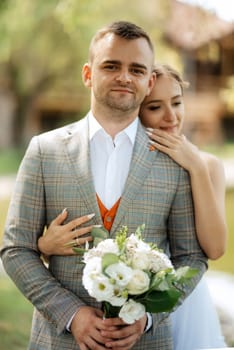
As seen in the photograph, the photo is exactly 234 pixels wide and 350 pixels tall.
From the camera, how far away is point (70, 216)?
2.48 meters

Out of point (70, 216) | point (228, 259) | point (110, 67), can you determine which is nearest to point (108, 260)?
point (70, 216)

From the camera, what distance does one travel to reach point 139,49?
248cm

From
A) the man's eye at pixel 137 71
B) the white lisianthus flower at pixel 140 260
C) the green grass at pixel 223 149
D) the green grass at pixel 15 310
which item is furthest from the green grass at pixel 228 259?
the white lisianthus flower at pixel 140 260

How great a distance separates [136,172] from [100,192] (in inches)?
5.7

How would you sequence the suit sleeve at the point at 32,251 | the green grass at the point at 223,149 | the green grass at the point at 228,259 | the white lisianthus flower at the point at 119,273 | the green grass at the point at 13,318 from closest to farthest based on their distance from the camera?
the white lisianthus flower at the point at 119,273 → the suit sleeve at the point at 32,251 → the green grass at the point at 13,318 → the green grass at the point at 228,259 → the green grass at the point at 223,149

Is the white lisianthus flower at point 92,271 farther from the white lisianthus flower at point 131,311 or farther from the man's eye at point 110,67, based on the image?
the man's eye at point 110,67

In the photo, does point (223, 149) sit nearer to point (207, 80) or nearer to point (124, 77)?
point (207, 80)

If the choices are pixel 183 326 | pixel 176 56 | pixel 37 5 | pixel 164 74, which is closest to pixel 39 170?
pixel 164 74

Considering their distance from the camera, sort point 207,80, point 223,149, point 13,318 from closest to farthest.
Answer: point 13,318, point 223,149, point 207,80

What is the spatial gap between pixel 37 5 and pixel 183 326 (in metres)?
8.91

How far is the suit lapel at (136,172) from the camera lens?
7.98ft

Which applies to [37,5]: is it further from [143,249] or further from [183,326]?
[143,249]

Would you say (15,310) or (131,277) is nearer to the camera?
(131,277)

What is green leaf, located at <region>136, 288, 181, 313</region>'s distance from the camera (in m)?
2.11
